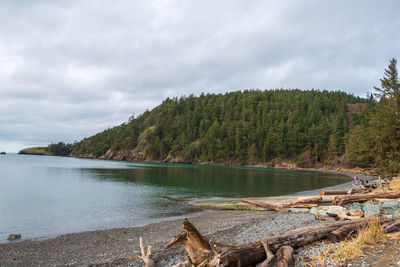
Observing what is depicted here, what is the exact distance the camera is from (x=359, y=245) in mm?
Result: 7805

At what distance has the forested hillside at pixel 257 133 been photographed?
122 metres

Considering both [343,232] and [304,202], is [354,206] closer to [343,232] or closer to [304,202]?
[304,202]

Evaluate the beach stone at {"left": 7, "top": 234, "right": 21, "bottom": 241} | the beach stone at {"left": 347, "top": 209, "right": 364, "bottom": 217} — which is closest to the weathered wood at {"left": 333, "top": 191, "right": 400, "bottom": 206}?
the beach stone at {"left": 347, "top": 209, "right": 364, "bottom": 217}

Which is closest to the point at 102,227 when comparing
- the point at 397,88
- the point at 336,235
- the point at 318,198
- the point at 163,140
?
the point at 336,235

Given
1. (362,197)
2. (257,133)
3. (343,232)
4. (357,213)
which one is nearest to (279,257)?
(343,232)

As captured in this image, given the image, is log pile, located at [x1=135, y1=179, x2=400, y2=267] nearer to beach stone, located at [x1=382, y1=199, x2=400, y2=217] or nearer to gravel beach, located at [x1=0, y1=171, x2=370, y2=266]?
gravel beach, located at [x1=0, y1=171, x2=370, y2=266]

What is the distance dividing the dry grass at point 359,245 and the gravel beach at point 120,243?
5.37 metres

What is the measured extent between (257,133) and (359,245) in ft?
470

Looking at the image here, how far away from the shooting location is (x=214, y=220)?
66.7 feet

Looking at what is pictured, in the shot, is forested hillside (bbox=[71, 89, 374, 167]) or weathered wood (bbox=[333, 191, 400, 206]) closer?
weathered wood (bbox=[333, 191, 400, 206])

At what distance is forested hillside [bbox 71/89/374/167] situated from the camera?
12228 centimetres

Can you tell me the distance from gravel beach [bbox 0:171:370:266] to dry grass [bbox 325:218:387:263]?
17.6 feet

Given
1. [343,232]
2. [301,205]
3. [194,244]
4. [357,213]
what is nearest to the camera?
[194,244]

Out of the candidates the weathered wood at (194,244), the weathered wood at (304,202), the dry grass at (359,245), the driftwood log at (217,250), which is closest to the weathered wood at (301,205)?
the weathered wood at (304,202)
